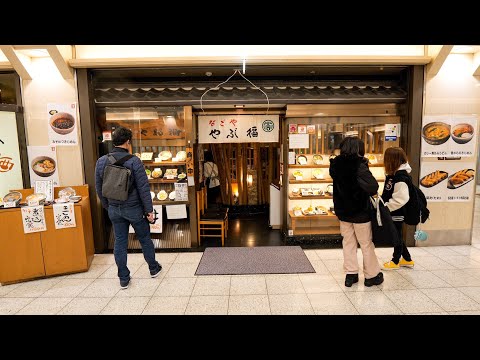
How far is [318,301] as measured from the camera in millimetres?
3191

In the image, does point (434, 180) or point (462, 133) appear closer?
point (462, 133)

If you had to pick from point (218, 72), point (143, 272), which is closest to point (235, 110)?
point (218, 72)

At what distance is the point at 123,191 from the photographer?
329 cm

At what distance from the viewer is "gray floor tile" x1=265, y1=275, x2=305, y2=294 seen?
3.43 m

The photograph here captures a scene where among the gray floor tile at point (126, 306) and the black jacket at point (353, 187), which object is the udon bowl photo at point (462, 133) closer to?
the black jacket at point (353, 187)

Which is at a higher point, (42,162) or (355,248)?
(42,162)

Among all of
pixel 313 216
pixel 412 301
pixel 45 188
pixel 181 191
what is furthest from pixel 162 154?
pixel 412 301

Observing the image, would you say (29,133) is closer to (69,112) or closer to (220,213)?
(69,112)

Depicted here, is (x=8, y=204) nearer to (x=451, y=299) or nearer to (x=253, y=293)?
(x=253, y=293)

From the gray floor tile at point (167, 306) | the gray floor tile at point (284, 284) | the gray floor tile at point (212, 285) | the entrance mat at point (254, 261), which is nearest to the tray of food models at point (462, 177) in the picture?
the entrance mat at point (254, 261)

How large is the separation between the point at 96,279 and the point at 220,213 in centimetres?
246

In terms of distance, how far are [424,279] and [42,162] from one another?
6231 mm

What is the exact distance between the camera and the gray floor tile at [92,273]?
12.9 ft

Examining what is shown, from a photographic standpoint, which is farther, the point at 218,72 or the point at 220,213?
the point at 220,213
